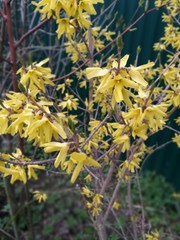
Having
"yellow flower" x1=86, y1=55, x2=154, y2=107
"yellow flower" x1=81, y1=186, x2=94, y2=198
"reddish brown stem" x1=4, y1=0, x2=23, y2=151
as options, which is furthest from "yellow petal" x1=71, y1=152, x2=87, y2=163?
"reddish brown stem" x1=4, y1=0, x2=23, y2=151

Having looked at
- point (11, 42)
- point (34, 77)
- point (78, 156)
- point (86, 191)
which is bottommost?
point (86, 191)

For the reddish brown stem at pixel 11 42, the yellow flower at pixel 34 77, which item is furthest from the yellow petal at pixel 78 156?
the reddish brown stem at pixel 11 42

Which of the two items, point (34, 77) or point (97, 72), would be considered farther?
point (34, 77)

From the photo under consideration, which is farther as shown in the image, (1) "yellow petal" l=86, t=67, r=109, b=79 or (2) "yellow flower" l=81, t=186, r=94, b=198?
(2) "yellow flower" l=81, t=186, r=94, b=198

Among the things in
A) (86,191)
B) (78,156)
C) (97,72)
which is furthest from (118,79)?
(86,191)

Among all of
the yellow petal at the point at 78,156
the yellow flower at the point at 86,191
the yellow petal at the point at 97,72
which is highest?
the yellow petal at the point at 97,72

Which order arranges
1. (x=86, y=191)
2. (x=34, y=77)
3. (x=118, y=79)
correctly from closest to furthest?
(x=118, y=79)
(x=34, y=77)
(x=86, y=191)

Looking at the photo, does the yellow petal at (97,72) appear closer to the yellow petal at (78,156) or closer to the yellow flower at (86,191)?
the yellow petal at (78,156)

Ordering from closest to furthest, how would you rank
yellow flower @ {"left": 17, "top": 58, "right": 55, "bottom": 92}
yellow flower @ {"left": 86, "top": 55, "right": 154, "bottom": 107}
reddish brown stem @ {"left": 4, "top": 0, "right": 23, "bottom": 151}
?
1. yellow flower @ {"left": 86, "top": 55, "right": 154, "bottom": 107}
2. yellow flower @ {"left": 17, "top": 58, "right": 55, "bottom": 92}
3. reddish brown stem @ {"left": 4, "top": 0, "right": 23, "bottom": 151}

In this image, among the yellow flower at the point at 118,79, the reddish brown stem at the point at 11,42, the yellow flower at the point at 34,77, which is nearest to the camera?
the yellow flower at the point at 118,79

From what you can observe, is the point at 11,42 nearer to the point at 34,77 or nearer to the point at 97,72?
the point at 34,77

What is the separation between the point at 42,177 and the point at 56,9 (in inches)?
115

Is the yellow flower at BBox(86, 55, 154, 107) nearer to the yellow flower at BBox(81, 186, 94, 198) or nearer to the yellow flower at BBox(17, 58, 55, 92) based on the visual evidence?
the yellow flower at BBox(17, 58, 55, 92)

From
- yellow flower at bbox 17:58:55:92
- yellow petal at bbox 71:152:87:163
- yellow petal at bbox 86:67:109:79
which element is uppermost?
yellow petal at bbox 86:67:109:79
